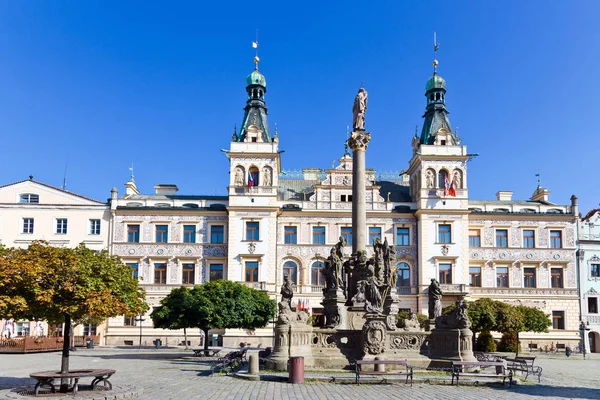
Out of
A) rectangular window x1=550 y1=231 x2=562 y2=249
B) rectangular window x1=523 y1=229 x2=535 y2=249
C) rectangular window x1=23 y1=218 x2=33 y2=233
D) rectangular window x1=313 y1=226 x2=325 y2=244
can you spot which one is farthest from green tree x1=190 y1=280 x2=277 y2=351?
rectangular window x1=550 y1=231 x2=562 y2=249

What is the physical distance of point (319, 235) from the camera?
4984cm

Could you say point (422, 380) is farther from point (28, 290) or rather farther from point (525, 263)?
point (525, 263)

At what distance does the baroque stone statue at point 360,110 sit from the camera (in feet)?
97.2

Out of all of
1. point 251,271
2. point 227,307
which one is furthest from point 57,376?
point 251,271

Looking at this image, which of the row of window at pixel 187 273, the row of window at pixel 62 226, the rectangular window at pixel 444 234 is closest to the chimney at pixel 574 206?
the rectangular window at pixel 444 234

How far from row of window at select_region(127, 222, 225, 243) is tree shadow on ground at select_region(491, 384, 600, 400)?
32.8 m

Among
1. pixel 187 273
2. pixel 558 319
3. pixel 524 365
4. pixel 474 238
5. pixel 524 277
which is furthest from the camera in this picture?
pixel 474 238

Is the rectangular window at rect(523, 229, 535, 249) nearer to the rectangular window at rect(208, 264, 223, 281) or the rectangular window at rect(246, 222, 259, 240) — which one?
the rectangular window at rect(246, 222, 259, 240)

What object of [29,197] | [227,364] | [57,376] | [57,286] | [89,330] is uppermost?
[29,197]

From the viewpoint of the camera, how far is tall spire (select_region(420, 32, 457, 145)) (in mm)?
51469

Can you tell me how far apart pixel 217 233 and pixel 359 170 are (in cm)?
2325

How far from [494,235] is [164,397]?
39.4 metres

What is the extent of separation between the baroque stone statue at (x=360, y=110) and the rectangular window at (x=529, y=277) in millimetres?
26426

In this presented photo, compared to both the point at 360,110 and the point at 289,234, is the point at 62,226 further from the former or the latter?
the point at 360,110
